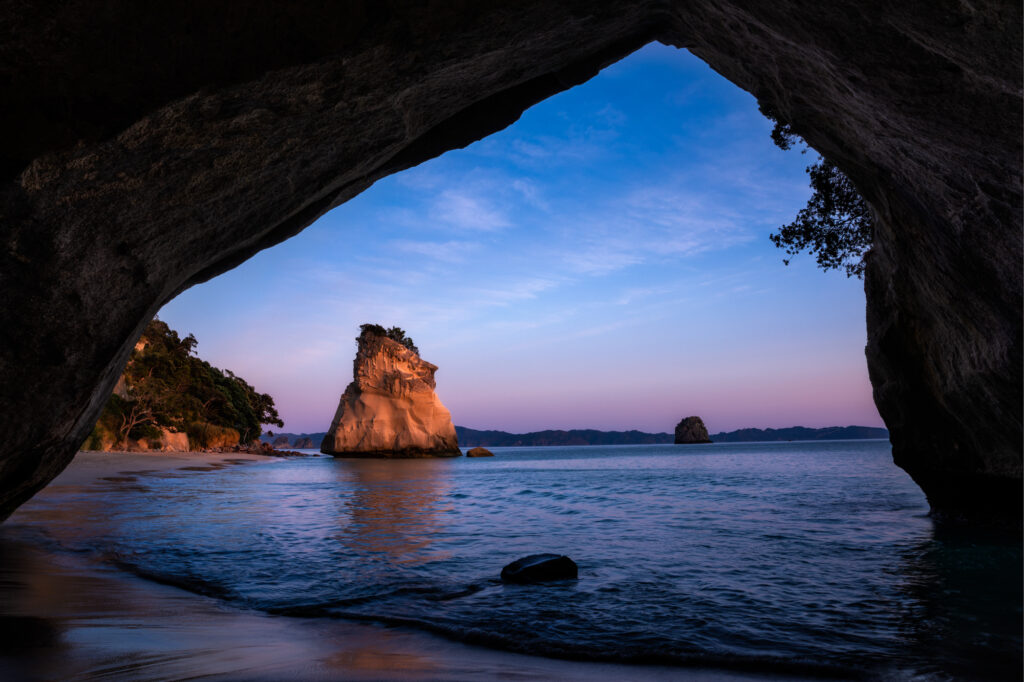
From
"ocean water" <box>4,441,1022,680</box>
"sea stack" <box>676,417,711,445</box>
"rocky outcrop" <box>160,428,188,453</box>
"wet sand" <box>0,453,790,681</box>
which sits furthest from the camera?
"sea stack" <box>676,417,711,445</box>

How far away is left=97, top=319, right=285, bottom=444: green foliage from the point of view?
140 ft

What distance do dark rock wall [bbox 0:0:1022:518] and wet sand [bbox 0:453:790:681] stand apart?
1.25 m

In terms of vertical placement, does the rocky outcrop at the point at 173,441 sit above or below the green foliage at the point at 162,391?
below

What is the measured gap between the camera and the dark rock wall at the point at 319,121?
3.23 m

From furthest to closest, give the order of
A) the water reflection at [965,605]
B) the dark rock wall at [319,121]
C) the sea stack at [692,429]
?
the sea stack at [692,429]
the water reflection at [965,605]
the dark rock wall at [319,121]

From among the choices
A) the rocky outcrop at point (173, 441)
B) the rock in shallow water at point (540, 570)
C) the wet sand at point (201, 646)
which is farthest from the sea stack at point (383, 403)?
the wet sand at point (201, 646)

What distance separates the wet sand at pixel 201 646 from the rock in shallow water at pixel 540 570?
2.18 m

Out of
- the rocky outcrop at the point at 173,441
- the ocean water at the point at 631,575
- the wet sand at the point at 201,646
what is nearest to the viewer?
the wet sand at the point at 201,646

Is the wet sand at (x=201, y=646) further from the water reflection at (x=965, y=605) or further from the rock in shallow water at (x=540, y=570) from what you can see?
the rock in shallow water at (x=540, y=570)

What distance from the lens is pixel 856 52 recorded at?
12.6 feet

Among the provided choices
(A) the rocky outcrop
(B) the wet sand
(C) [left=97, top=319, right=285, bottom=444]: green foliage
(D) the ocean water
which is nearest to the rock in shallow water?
(D) the ocean water

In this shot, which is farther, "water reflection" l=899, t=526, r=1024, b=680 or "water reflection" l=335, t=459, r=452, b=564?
"water reflection" l=335, t=459, r=452, b=564

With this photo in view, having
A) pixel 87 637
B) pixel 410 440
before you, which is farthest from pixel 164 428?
pixel 87 637

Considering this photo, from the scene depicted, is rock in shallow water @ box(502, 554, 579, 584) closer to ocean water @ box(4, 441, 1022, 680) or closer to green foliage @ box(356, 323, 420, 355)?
ocean water @ box(4, 441, 1022, 680)
